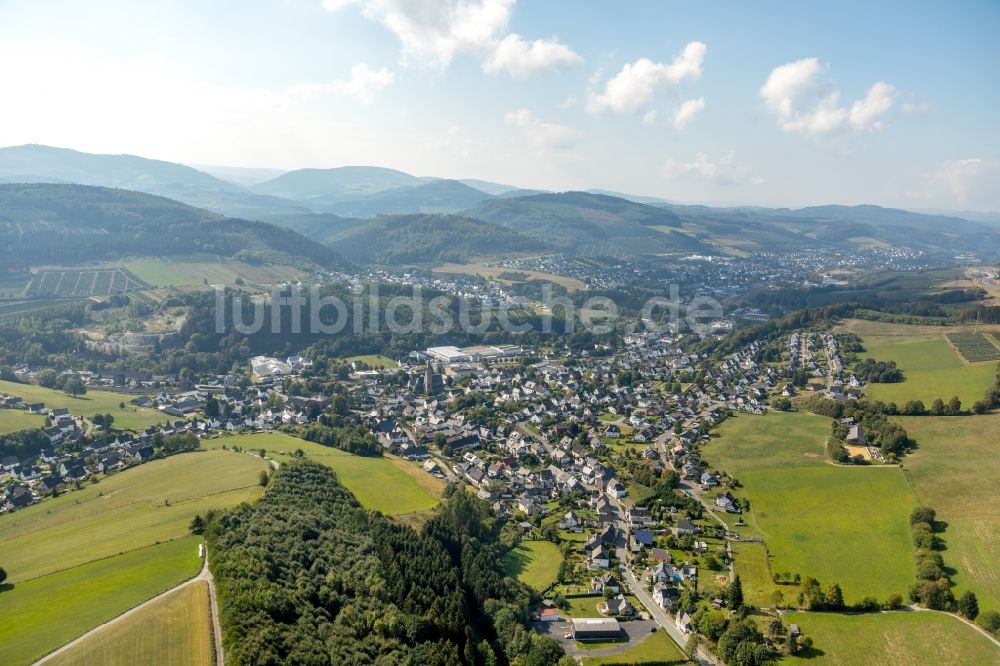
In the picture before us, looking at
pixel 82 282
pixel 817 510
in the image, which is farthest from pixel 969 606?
pixel 82 282

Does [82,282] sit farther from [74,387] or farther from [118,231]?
[74,387]

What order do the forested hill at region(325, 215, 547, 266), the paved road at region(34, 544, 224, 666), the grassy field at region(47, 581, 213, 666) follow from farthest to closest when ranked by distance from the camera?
the forested hill at region(325, 215, 547, 266) < the paved road at region(34, 544, 224, 666) < the grassy field at region(47, 581, 213, 666)

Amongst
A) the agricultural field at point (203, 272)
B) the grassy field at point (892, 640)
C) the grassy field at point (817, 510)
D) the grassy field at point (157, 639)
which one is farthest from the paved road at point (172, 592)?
the agricultural field at point (203, 272)

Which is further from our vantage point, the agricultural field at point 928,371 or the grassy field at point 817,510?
the agricultural field at point 928,371

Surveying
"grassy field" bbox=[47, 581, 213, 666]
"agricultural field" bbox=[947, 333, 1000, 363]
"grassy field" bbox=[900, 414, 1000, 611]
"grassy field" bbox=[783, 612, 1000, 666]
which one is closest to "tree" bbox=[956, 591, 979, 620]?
"grassy field" bbox=[783, 612, 1000, 666]

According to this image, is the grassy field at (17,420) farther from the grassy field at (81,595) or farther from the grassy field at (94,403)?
the grassy field at (81,595)

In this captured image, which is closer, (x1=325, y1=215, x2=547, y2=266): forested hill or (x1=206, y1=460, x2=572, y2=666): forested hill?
(x1=206, y1=460, x2=572, y2=666): forested hill

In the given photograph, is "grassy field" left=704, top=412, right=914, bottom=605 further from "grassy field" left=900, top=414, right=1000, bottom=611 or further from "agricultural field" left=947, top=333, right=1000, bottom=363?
"agricultural field" left=947, top=333, right=1000, bottom=363

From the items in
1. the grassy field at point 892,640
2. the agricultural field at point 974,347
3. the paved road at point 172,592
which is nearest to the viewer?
the paved road at point 172,592
